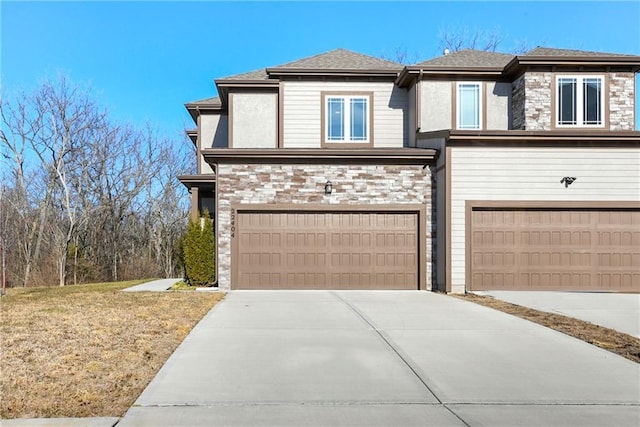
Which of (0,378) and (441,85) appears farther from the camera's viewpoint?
(441,85)

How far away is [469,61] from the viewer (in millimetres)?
16594

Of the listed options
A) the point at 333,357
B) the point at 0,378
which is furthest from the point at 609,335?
the point at 0,378

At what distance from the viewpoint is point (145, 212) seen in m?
28.7

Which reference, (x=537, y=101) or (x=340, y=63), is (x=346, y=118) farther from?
(x=537, y=101)

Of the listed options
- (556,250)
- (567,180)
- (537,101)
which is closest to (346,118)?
(537,101)

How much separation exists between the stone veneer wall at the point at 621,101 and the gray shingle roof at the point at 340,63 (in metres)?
6.46

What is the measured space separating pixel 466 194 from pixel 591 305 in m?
3.96

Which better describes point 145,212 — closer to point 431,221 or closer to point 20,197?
point 20,197

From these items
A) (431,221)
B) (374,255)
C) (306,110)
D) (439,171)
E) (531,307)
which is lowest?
(531,307)

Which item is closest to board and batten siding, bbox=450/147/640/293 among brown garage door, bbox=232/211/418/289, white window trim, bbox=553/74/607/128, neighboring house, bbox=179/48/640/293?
neighboring house, bbox=179/48/640/293

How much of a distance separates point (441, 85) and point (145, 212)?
19226 mm

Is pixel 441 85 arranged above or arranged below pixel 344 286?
above

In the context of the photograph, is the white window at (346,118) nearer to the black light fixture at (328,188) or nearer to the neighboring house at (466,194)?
the neighboring house at (466,194)

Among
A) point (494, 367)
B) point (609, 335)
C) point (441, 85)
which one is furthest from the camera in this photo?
point (441, 85)
